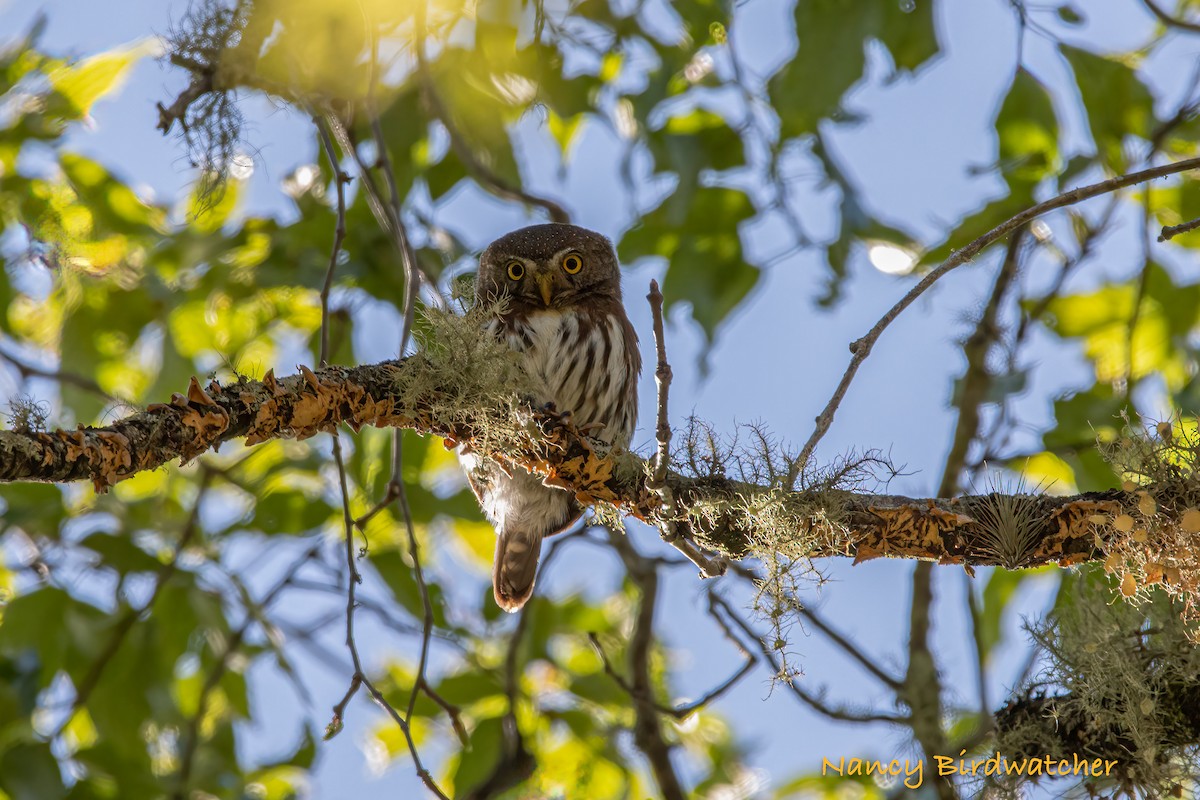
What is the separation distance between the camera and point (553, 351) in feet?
12.5

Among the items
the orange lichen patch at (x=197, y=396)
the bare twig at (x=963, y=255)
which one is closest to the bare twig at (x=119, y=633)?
the orange lichen patch at (x=197, y=396)

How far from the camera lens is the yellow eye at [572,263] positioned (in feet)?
13.9

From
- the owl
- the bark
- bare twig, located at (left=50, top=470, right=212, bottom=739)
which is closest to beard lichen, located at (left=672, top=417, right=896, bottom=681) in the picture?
the bark

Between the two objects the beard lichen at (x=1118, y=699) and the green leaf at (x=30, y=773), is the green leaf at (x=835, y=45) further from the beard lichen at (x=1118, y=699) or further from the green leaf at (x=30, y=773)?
the green leaf at (x=30, y=773)

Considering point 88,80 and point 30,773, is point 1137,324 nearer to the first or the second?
point 88,80

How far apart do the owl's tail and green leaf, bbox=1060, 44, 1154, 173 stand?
235 centimetres

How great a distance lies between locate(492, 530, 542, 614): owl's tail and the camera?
13.6 ft

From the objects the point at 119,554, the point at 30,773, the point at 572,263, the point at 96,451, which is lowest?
the point at 96,451

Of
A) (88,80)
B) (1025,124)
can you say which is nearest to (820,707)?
(1025,124)

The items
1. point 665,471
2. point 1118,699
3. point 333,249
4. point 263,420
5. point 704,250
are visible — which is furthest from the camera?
point 704,250

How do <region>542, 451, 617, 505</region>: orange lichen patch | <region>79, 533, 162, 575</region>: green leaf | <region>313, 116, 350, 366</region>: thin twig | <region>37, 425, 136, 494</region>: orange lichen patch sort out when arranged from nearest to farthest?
1. <region>37, 425, 136, 494</region>: orange lichen patch
2. <region>542, 451, 617, 505</region>: orange lichen patch
3. <region>313, 116, 350, 366</region>: thin twig
4. <region>79, 533, 162, 575</region>: green leaf

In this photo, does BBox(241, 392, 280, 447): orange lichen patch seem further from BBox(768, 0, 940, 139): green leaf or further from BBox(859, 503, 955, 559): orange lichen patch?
BBox(768, 0, 940, 139): green leaf

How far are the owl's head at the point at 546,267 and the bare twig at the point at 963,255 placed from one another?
→ 2173 mm

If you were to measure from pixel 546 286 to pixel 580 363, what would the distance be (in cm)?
39
